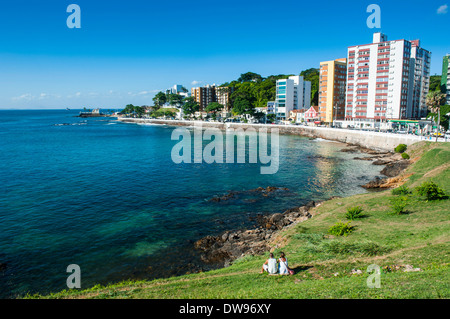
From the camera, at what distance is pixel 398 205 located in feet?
86.0

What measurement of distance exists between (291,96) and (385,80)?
5060cm

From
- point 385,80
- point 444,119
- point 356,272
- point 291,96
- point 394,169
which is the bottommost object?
point 356,272

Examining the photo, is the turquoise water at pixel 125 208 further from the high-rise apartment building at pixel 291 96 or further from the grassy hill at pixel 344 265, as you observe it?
the high-rise apartment building at pixel 291 96

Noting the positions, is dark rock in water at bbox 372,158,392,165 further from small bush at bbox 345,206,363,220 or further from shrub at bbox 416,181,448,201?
small bush at bbox 345,206,363,220

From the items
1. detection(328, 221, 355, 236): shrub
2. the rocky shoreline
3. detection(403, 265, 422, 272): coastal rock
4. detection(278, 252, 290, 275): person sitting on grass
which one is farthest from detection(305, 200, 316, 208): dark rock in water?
detection(278, 252, 290, 275): person sitting on grass

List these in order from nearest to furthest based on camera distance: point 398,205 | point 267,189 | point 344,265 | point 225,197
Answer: point 344,265 → point 398,205 → point 225,197 → point 267,189

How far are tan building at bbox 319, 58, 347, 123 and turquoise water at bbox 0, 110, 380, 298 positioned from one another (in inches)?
2605

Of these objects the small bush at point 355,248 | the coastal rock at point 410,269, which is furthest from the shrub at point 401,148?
the coastal rock at point 410,269

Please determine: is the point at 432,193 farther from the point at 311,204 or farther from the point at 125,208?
the point at 125,208

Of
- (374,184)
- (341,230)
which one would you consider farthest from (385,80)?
(341,230)

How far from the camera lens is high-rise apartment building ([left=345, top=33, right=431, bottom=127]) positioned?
10462cm

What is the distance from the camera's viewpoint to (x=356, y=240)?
2084 cm
